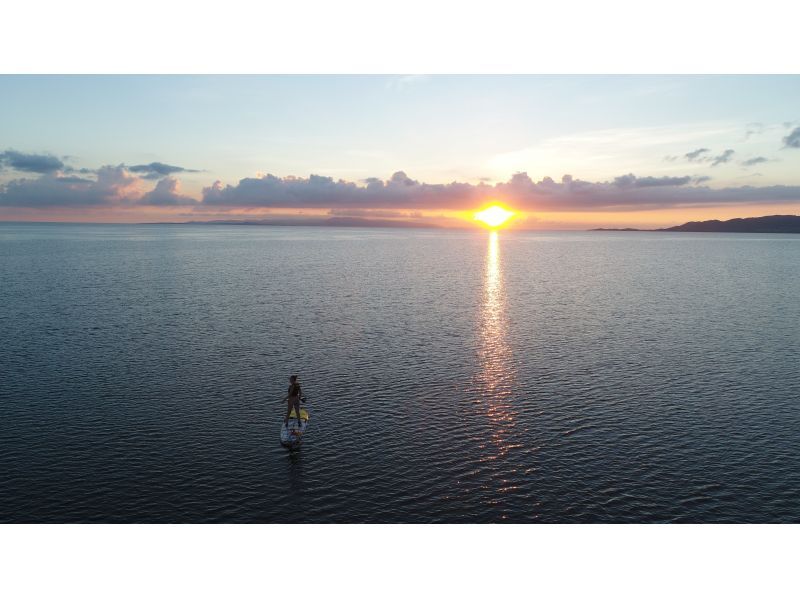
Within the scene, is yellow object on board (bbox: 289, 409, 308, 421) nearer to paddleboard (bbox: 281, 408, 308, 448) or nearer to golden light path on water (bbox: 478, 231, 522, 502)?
paddleboard (bbox: 281, 408, 308, 448)

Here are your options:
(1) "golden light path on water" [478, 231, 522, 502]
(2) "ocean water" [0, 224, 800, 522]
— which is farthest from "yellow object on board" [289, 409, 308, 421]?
(1) "golden light path on water" [478, 231, 522, 502]

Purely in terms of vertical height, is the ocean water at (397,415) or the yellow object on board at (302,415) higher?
the yellow object on board at (302,415)

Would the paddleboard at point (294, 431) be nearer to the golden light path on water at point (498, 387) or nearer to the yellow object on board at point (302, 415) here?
the yellow object on board at point (302, 415)

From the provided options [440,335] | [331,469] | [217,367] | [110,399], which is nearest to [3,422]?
[110,399]

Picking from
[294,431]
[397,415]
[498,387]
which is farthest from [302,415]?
[498,387]

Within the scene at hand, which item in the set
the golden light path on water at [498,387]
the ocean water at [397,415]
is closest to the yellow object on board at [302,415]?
the ocean water at [397,415]

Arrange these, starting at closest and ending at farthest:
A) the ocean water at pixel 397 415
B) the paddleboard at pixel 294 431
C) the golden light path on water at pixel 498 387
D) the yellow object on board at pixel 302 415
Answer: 1. the ocean water at pixel 397 415
2. the golden light path on water at pixel 498 387
3. the paddleboard at pixel 294 431
4. the yellow object on board at pixel 302 415

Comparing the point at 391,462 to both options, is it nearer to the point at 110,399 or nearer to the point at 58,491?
the point at 58,491

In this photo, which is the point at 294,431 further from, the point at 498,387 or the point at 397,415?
the point at 498,387
